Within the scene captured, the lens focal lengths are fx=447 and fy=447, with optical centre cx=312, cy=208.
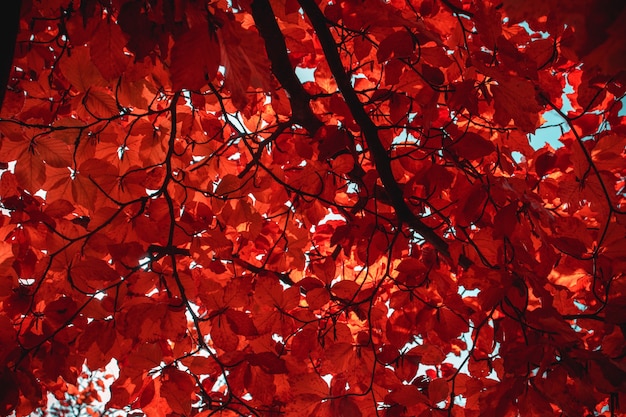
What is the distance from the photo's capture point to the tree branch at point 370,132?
5.25 ft

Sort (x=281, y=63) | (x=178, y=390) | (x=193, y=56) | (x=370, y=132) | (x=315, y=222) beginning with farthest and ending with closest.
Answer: (x=315, y=222) → (x=281, y=63) → (x=370, y=132) → (x=178, y=390) → (x=193, y=56)

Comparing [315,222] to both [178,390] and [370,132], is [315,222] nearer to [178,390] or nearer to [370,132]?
[370,132]

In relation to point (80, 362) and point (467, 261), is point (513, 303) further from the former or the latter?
point (80, 362)

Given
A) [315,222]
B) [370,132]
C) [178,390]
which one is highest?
[370,132]

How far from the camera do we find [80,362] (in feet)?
5.33

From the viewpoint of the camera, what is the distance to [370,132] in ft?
5.37

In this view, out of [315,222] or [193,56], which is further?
[315,222]

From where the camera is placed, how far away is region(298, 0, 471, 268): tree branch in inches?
63.0

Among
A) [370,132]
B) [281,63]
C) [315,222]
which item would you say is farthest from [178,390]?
[281,63]

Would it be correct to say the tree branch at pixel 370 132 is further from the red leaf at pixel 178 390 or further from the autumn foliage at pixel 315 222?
the red leaf at pixel 178 390

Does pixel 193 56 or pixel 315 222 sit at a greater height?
pixel 315 222

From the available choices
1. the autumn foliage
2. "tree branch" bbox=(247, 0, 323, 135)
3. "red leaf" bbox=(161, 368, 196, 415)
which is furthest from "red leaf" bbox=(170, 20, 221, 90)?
"red leaf" bbox=(161, 368, 196, 415)

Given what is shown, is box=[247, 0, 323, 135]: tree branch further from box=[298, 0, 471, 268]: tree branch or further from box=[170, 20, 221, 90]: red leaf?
box=[170, 20, 221, 90]: red leaf

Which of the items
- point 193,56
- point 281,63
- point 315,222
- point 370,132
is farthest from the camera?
point 315,222
